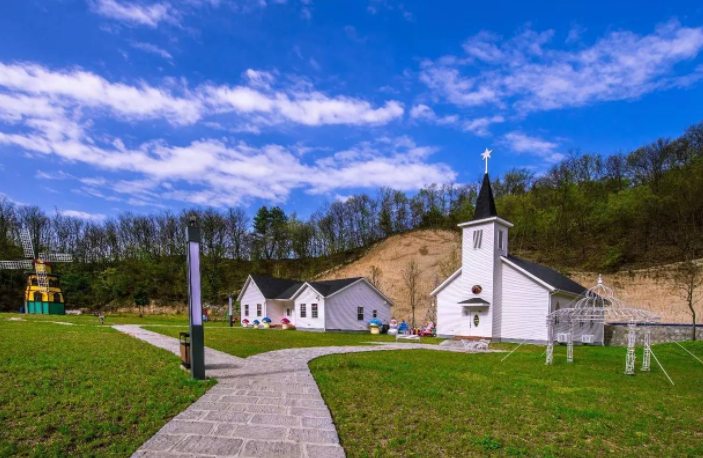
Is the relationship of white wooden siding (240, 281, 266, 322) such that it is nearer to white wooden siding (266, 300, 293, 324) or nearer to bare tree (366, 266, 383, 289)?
white wooden siding (266, 300, 293, 324)

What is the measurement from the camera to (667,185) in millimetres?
40969

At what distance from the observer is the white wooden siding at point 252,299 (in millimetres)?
32822

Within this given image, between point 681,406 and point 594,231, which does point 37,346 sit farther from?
point 594,231

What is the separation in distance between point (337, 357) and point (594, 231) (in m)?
41.3

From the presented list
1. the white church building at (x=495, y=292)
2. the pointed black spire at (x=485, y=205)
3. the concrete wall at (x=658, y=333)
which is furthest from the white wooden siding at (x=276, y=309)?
the concrete wall at (x=658, y=333)

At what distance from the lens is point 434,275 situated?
144 feet

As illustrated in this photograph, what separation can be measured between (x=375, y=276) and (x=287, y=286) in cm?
1280

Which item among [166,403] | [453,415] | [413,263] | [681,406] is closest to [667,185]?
[413,263]

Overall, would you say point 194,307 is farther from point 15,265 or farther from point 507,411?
point 15,265

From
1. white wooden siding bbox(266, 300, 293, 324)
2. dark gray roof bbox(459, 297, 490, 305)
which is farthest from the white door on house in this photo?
white wooden siding bbox(266, 300, 293, 324)

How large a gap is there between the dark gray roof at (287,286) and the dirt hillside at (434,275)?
36.9 feet

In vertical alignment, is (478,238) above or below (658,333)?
above

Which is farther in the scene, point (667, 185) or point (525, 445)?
point (667, 185)

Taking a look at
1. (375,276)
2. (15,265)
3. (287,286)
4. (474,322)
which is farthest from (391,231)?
(15,265)
